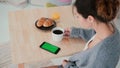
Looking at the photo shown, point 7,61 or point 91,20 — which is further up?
point 91,20

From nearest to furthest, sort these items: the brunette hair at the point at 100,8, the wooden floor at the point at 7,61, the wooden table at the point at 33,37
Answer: the brunette hair at the point at 100,8
the wooden table at the point at 33,37
the wooden floor at the point at 7,61

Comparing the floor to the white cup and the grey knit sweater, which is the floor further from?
the grey knit sweater

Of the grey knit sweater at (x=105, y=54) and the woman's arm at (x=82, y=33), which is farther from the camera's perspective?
the woman's arm at (x=82, y=33)

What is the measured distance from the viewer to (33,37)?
1.38 m

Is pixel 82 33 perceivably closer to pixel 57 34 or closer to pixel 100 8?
pixel 57 34

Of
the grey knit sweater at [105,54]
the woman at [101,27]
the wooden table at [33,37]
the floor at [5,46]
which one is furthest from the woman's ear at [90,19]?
the floor at [5,46]

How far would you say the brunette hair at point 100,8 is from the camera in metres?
0.99

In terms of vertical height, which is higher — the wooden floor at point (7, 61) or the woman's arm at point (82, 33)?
the woman's arm at point (82, 33)

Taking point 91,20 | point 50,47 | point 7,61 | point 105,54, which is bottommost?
point 7,61

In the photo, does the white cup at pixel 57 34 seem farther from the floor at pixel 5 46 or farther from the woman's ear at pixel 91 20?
the floor at pixel 5 46

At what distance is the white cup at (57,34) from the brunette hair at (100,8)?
0.32 meters

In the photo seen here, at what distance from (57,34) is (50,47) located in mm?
90

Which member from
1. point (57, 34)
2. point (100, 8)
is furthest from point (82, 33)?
point (100, 8)

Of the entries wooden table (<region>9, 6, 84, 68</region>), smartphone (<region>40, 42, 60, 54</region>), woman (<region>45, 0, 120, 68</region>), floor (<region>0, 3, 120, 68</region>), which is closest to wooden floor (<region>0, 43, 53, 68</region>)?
floor (<region>0, 3, 120, 68</region>)
